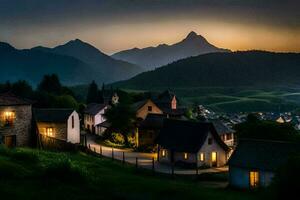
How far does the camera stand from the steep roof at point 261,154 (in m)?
44.7

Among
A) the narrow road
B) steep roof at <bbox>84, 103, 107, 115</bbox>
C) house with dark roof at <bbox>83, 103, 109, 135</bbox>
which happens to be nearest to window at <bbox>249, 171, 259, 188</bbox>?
the narrow road

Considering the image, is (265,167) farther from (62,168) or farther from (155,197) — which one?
(62,168)

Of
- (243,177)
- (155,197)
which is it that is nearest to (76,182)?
(155,197)

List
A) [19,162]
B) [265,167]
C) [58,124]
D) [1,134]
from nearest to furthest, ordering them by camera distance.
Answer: [19,162], [265,167], [1,134], [58,124]

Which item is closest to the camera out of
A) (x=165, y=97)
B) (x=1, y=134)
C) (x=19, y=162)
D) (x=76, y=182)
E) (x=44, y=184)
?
(x=44, y=184)

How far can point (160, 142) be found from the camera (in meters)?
64.0

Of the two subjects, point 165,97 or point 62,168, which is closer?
point 62,168

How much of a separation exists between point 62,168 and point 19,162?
5.61m

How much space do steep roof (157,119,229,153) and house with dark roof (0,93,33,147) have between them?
18555 millimetres

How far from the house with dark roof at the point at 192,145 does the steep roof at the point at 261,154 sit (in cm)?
1222

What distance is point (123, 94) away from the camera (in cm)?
13525

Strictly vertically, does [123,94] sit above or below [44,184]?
above

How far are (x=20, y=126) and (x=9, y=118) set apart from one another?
193cm

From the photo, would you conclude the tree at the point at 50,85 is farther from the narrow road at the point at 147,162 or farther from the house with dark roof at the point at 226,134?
the house with dark roof at the point at 226,134
